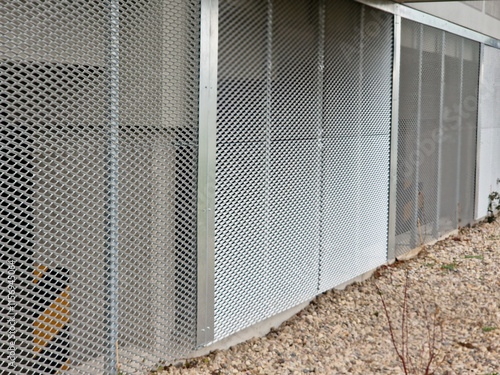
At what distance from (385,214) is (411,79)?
72.4 inches

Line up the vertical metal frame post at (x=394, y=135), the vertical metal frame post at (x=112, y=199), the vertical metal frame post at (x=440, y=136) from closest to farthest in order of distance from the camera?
the vertical metal frame post at (x=112, y=199) < the vertical metal frame post at (x=394, y=135) < the vertical metal frame post at (x=440, y=136)

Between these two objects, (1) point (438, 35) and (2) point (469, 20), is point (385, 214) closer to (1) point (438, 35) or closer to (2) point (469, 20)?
(1) point (438, 35)

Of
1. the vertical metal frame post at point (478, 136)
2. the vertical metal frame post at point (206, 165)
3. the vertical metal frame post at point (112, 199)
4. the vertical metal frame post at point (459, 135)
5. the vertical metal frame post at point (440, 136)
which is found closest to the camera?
the vertical metal frame post at point (112, 199)

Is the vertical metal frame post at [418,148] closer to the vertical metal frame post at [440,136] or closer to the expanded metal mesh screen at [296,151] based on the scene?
the vertical metal frame post at [440,136]

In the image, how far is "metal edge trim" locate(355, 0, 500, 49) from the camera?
695 cm

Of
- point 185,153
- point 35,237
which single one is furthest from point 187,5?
point 35,237

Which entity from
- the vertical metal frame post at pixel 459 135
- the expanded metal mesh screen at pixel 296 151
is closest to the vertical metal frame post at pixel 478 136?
the vertical metal frame post at pixel 459 135

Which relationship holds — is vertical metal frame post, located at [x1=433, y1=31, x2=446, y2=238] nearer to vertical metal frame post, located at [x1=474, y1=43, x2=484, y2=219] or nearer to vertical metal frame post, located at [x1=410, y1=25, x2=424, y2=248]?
vertical metal frame post, located at [x1=410, y1=25, x2=424, y2=248]

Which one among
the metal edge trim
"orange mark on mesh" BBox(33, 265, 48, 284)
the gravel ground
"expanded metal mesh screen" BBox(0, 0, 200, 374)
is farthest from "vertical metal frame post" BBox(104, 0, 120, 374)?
the metal edge trim

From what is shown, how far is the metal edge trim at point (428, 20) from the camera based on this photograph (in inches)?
273

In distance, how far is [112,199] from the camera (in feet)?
12.2

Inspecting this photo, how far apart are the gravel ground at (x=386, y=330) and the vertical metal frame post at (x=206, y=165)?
0.47 m

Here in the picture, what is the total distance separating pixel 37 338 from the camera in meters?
3.34

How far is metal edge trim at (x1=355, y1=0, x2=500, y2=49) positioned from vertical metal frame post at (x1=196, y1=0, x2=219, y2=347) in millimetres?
2714
